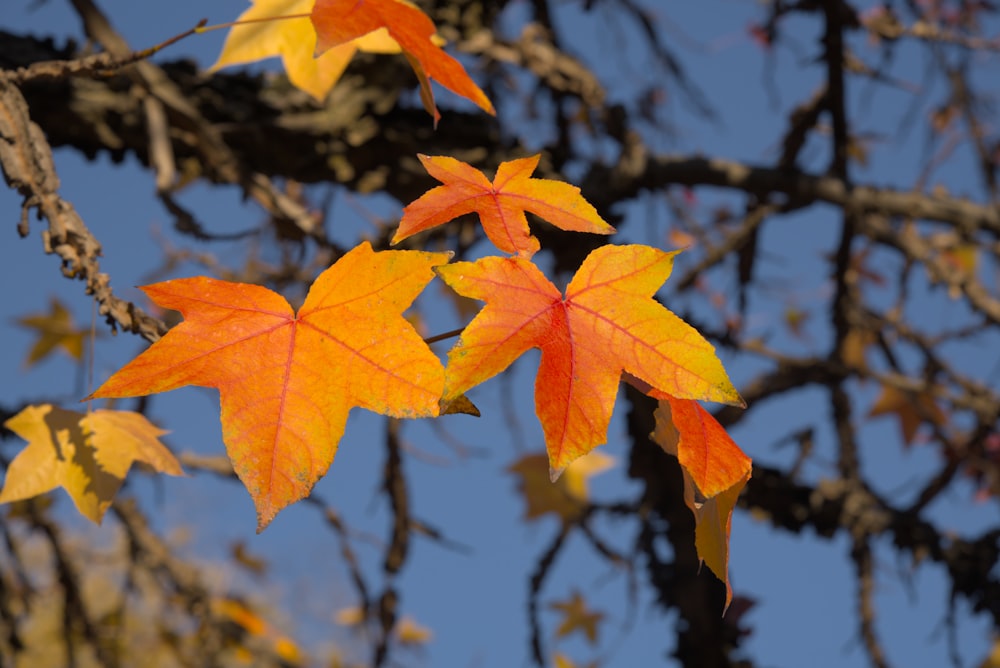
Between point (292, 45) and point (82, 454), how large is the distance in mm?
442

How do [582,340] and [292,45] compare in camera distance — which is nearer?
[582,340]

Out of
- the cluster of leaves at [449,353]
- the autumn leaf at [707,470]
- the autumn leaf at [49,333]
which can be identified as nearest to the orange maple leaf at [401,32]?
the cluster of leaves at [449,353]

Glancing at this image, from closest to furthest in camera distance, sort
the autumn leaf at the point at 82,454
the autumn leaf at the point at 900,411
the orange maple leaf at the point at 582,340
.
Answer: the orange maple leaf at the point at 582,340 → the autumn leaf at the point at 82,454 → the autumn leaf at the point at 900,411

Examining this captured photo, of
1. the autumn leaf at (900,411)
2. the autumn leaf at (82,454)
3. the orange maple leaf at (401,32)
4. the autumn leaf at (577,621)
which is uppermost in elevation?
the orange maple leaf at (401,32)

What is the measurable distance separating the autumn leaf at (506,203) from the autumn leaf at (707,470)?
125 mm

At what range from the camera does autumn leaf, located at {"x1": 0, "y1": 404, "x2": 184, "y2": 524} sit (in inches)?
25.2

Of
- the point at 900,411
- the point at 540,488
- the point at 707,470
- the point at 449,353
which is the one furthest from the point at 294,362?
the point at 900,411

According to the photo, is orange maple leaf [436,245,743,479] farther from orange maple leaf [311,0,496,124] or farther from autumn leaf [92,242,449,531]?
orange maple leaf [311,0,496,124]

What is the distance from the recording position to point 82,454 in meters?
0.66

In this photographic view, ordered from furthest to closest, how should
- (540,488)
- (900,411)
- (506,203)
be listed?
(900,411)
(540,488)
(506,203)

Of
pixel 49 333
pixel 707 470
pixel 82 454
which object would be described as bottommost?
pixel 49 333

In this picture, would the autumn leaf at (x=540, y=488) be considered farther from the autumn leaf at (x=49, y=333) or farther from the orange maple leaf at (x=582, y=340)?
the orange maple leaf at (x=582, y=340)

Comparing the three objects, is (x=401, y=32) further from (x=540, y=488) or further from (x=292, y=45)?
(x=540, y=488)

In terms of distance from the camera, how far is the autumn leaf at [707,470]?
1.56ft
